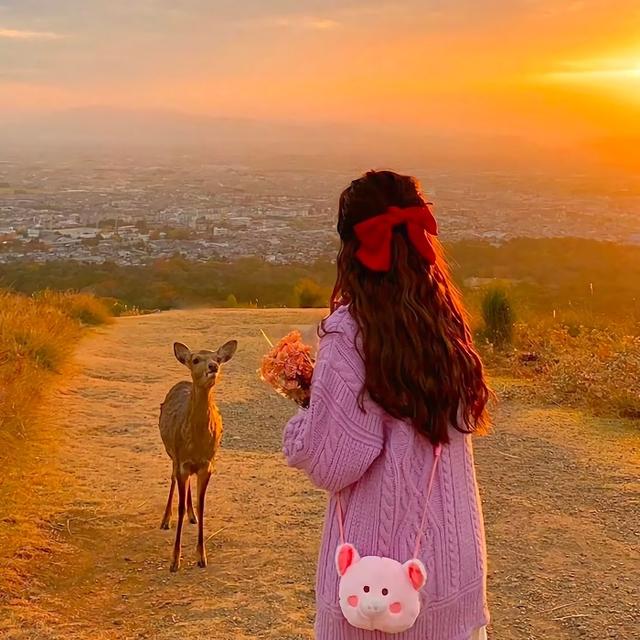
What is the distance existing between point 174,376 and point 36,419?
266 centimetres

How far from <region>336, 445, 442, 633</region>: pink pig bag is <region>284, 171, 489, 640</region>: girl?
0.11 feet

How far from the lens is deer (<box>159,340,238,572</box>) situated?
4828mm

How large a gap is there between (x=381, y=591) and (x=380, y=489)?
0.28m

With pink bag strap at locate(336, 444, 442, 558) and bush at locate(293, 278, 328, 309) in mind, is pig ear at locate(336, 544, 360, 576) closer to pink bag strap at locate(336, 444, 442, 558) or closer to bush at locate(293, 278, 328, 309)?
pink bag strap at locate(336, 444, 442, 558)

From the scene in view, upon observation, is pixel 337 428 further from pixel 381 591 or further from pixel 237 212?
pixel 237 212

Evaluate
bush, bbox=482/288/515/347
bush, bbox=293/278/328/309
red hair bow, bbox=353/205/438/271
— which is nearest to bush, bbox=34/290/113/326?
bush, bbox=293/278/328/309

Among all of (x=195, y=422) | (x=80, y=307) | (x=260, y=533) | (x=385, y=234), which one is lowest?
(x=80, y=307)

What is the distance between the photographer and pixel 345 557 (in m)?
2.40

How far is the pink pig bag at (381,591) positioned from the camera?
2330 millimetres

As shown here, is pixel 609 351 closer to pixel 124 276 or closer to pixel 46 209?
pixel 124 276

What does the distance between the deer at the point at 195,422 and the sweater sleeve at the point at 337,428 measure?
7.79 ft

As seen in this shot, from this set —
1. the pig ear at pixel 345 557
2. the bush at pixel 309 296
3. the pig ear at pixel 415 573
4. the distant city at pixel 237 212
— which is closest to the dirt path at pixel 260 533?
the pig ear at pixel 345 557

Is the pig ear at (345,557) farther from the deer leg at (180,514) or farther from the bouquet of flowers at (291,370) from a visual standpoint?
the deer leg at (180,514)

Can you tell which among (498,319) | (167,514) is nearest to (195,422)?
(167,514)
